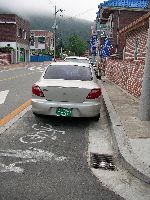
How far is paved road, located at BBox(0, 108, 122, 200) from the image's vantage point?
446 cm

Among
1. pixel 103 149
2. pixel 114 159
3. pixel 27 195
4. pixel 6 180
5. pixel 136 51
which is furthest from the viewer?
pixel 136 51

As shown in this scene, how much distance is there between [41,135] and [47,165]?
6.18 ft

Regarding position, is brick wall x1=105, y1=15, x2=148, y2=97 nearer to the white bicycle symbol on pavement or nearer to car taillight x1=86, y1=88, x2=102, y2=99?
car taillight x1=86, y1=88, x2=102, y2=99

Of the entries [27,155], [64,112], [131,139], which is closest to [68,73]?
[64,112]

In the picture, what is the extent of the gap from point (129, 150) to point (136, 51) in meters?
13.0

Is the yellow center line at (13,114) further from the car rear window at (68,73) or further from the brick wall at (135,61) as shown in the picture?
the brick wall at (135,61)

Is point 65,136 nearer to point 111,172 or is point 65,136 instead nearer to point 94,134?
point 94,134

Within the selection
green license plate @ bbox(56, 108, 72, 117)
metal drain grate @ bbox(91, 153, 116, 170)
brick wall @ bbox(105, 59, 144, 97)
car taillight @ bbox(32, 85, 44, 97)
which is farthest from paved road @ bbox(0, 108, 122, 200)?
brick wall @ bbox(105, 59, 144, 97)

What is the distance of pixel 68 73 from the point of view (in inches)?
348

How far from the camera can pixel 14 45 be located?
2271 inches

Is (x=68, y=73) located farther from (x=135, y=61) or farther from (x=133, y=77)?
(x=135, y=61)

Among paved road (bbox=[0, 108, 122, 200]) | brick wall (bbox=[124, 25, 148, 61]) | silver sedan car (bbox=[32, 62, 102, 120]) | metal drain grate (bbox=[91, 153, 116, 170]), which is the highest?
brick wall (bbox=[124, 25, 148, 61])

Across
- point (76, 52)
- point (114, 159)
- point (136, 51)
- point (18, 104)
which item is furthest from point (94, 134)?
point (76, 52)

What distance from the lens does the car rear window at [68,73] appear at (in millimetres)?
8703
